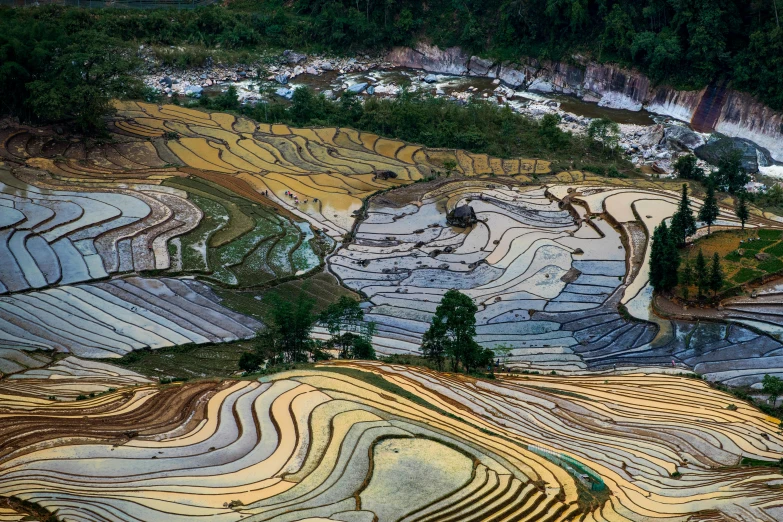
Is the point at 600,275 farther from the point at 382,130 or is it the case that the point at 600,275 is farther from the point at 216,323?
the point at 382,130

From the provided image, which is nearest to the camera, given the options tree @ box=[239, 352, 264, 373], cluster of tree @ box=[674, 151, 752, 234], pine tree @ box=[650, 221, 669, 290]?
tree @ box=[239, 352, 264, 373]

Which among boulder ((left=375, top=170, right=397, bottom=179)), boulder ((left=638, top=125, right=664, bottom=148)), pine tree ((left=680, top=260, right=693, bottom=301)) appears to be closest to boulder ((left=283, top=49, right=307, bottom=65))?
boulder ((left=375, top=170, right=397, bottom=179))

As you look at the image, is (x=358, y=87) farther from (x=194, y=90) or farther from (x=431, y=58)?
(x=194, y=90)

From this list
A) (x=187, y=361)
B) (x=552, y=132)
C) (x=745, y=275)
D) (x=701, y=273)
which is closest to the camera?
(x=187, y=361)

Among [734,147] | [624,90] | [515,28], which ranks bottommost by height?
[734,147]

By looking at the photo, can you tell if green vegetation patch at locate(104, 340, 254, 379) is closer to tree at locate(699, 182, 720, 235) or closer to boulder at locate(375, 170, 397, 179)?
boulder at locate(375, 170, 397, 179)

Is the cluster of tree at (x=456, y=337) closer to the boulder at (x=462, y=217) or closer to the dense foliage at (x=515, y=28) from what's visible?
the boulder at (x=462, y=217)

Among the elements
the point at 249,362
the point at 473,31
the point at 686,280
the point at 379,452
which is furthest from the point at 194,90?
the point at 379,452

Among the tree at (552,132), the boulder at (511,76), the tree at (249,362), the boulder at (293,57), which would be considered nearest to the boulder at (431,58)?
the boulder at (511,76)
